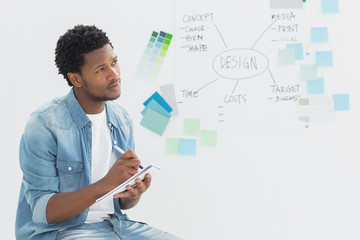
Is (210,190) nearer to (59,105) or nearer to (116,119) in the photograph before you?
(116,119)

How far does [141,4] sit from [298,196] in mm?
1145

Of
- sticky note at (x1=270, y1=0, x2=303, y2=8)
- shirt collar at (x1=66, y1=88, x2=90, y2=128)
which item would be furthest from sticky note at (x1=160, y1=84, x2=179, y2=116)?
shirt collar at (x1=66, y1=88, x2=90, y2=128)

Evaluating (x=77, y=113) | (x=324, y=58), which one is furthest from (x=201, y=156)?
(x=77, y=113)

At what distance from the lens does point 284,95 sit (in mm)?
2043

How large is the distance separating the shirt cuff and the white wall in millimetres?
840

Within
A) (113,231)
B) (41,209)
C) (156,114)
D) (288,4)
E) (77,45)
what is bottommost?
(113,231)

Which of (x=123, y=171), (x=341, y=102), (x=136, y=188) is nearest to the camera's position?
(x=123, y=171)

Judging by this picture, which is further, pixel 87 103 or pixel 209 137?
pixel 209 137

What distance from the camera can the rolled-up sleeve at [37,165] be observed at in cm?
135

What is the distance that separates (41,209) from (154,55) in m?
1.03

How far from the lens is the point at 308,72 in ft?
6.64

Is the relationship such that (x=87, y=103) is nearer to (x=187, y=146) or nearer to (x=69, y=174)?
(x=69, y=174)

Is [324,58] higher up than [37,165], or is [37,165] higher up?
[324,58]

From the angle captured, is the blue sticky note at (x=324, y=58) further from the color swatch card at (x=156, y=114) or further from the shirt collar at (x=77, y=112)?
the shirt collar at (x=77, y=112)
